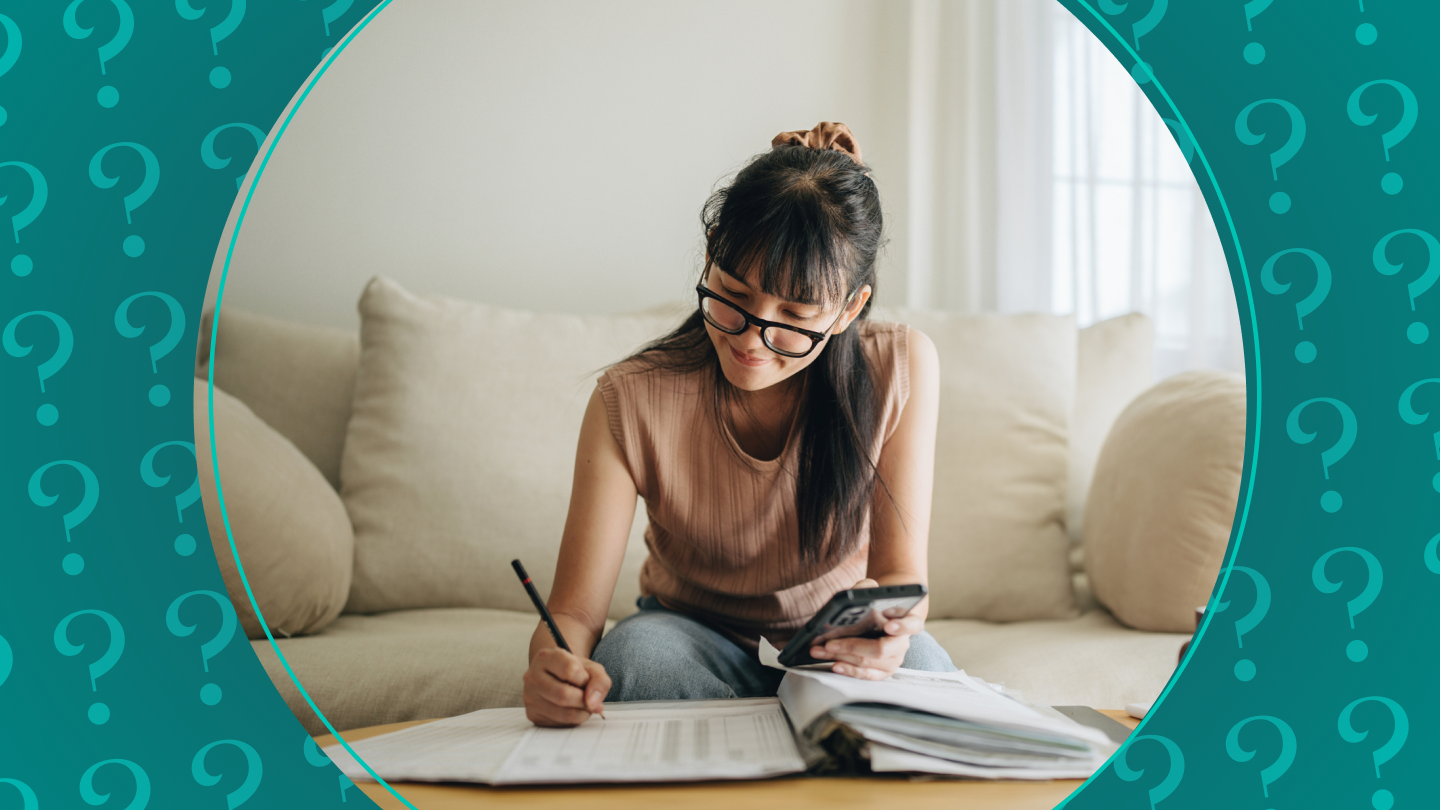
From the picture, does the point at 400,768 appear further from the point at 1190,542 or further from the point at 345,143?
the point at 1190,542

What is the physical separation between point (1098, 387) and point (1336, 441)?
0.26m

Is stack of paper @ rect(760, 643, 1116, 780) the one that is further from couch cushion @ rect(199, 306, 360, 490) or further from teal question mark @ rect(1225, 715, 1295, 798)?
couch cushion @ rect(199, 306, 360, 490)

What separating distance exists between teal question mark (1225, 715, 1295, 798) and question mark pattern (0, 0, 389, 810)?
0.71m

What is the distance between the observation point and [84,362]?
0.59 metres

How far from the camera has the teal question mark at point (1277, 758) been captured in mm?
657

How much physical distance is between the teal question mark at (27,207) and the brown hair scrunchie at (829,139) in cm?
58

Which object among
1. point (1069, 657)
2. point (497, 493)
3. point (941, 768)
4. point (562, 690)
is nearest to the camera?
point (941, 768)

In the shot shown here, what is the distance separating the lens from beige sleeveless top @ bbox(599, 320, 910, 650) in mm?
833

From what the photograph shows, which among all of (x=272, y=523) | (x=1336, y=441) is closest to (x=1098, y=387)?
(x=1336, y=441)

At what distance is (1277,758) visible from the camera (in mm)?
661

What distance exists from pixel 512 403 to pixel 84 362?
15.5 inches

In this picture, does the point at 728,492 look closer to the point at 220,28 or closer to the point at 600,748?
the point at 600,748

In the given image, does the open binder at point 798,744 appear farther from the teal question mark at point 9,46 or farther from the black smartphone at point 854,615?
the teal question mark at point 9,46

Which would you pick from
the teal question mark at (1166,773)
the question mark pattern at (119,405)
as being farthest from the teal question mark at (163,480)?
the teal question mark at (1166,773)
